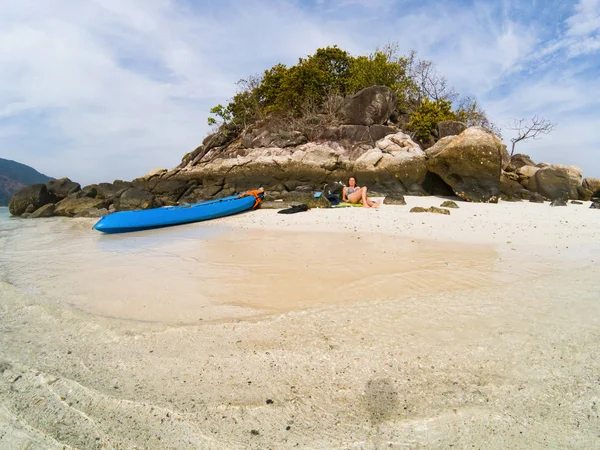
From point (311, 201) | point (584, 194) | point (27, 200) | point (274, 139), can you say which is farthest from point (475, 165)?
point (27, 200)

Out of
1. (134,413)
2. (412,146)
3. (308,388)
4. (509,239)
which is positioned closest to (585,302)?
(308,388)

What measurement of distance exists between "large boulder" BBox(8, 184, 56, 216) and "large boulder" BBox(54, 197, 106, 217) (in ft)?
5.57

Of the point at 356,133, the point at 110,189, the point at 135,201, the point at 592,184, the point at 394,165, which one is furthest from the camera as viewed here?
the point at 356,133

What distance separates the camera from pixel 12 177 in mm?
39344

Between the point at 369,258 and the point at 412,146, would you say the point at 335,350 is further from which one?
the point at 412,146

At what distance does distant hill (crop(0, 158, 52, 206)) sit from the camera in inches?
1397

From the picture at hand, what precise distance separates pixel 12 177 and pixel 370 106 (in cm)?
4225

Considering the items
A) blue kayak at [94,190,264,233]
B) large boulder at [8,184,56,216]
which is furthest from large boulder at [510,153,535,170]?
large boulder at [8,184,56,216]

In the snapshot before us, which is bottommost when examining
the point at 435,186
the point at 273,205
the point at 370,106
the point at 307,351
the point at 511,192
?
the point at 307,351

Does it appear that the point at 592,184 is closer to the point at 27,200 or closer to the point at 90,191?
the point at 90,191

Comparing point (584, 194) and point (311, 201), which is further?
point (584, 194)

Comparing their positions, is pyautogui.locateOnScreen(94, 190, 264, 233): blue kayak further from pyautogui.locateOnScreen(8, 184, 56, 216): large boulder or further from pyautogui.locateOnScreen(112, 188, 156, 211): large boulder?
pyautogui.locateOnScreen(8, 184, 56, 216): large boulder

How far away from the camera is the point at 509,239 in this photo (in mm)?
6133

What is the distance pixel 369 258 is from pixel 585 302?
2.45 metres
